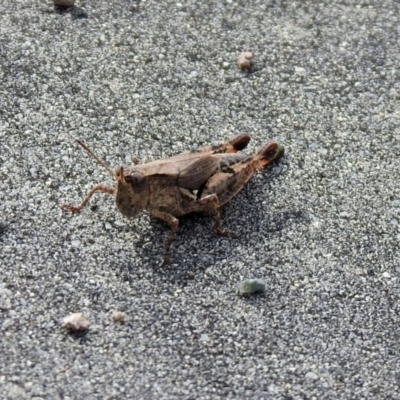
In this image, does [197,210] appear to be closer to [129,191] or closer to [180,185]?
[180,185]

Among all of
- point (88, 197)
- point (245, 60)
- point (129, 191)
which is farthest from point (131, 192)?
point (245, 60)

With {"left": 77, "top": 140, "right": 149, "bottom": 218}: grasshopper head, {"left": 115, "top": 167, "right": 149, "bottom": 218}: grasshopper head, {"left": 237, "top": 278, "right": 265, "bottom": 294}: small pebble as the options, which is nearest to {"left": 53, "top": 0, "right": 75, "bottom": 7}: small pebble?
{"left": 77, "top": 140, "right": 149, "bottom": 218}: grasshopper head

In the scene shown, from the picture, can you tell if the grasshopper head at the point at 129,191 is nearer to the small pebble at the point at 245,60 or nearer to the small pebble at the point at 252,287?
the small pebble at the point at 252,287

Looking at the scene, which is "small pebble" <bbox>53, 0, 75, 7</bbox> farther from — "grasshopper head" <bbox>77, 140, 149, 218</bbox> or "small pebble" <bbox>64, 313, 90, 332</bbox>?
"small pebble" <bbox>64, 313, 90, 332</bbox>

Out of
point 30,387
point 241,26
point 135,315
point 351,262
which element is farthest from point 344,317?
point 241,26

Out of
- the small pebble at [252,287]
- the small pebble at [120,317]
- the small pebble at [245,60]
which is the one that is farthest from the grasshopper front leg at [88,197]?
the small pebble at [245,60]

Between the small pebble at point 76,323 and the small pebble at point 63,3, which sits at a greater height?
the small pebble at point 63,3

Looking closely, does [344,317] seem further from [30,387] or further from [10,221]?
[10,221]
